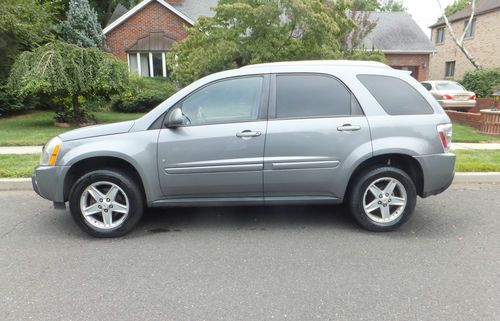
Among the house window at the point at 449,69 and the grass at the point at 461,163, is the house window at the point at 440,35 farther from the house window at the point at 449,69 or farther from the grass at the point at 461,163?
the grass at the point at 461,163

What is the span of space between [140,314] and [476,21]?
31526 mm

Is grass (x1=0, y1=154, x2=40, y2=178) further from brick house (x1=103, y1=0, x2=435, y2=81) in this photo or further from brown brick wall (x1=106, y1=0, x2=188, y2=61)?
brown brick wall (x1=106, y1=0, x2=188, y2=61)

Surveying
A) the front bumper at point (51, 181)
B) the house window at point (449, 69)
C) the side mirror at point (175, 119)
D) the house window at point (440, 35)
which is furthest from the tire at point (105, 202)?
the house window at point (440, 35)

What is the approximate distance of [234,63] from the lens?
11656 mm

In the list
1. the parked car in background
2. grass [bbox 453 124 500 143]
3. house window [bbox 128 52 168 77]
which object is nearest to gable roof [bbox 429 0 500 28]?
the parked car in background

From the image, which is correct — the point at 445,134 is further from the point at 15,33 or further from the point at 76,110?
the point at 15,33

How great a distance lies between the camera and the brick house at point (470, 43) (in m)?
25.2

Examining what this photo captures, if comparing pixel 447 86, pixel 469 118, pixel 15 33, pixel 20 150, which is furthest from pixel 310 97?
pixel 447 86

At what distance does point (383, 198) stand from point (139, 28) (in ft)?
61.6

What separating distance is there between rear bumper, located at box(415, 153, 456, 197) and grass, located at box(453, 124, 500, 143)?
5.94 metres

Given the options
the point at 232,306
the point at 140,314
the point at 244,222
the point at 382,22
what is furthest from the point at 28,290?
the point at 382,22

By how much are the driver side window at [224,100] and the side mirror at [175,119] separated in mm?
185

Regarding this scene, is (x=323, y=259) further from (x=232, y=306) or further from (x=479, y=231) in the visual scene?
(x=479, y=231)

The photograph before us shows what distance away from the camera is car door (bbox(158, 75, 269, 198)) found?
12.7 feet
